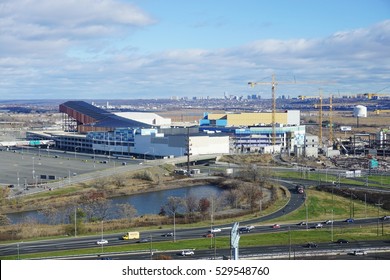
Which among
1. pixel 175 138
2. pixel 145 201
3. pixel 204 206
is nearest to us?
pixel 204 206

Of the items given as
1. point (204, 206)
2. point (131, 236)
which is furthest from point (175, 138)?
point (131, 236)

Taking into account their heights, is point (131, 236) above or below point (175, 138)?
below

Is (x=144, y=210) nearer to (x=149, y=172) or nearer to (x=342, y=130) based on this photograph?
(x=149, y=172)

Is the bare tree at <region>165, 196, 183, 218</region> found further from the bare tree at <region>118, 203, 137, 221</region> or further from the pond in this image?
the bare tree at <region>118, 203, 137, 221</region>

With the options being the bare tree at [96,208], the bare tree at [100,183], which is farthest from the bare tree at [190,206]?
the bare tree at [100,183]

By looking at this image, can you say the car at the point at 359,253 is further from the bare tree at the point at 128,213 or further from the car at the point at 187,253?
the bare tree at the point at 128,213

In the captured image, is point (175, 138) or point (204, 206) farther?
point (175, 138)

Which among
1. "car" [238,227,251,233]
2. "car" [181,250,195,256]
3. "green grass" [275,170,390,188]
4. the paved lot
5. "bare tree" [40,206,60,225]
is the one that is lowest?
"bare tree" [40,206,60,225]

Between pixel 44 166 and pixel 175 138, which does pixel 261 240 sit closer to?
pixel 44 166

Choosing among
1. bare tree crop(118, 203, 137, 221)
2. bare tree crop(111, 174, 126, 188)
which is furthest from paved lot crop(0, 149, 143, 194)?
bare tree crop(118, 203, 137, 221)
